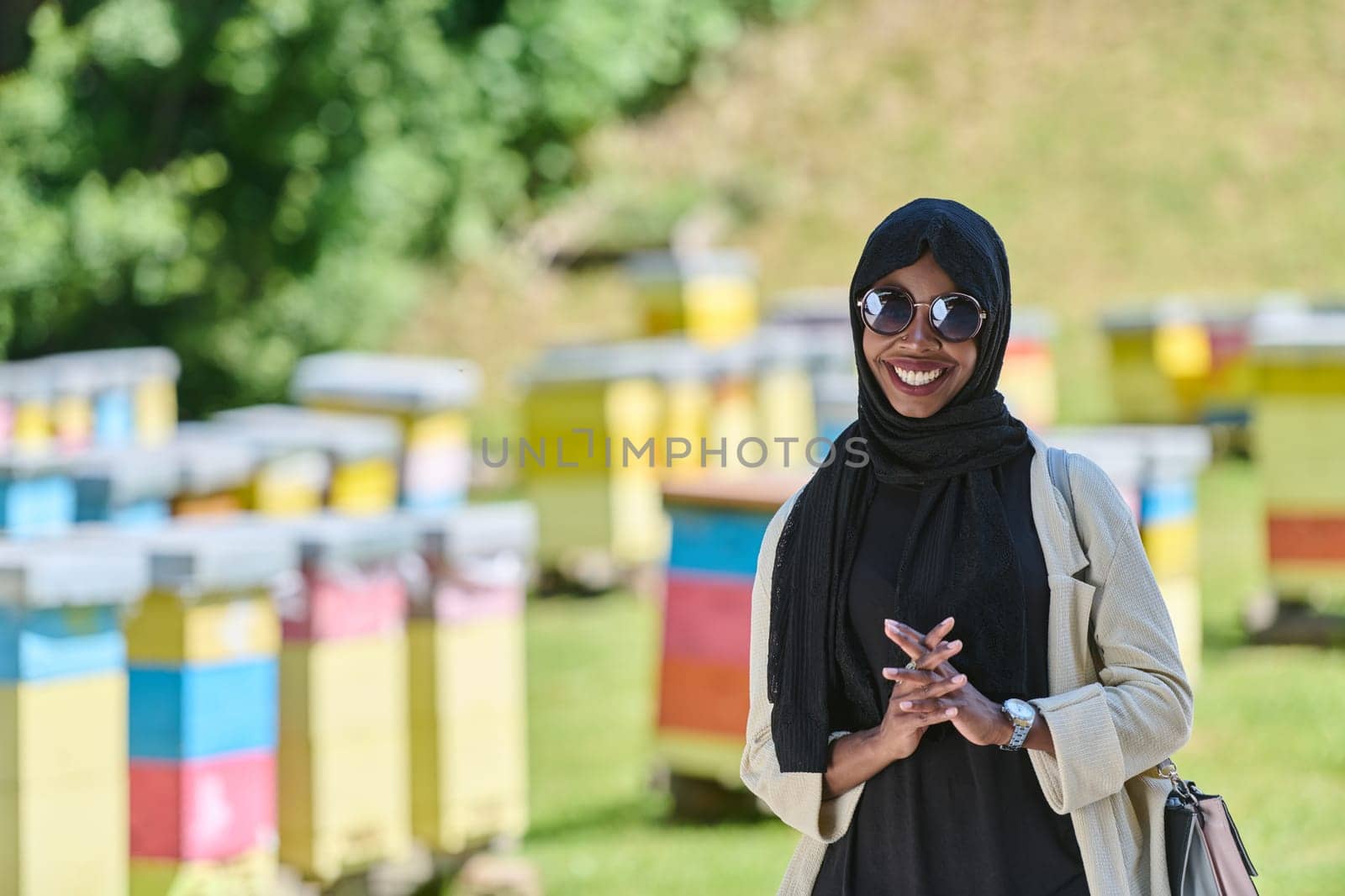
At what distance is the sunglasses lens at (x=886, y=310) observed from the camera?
2559 mm

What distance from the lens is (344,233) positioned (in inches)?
679

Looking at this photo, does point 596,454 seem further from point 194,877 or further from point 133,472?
point 194,877

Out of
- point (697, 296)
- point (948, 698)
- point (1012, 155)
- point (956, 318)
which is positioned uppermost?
point (1012, 155)

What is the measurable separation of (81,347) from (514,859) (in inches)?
513

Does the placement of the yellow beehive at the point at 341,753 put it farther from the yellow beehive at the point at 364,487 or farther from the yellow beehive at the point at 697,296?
the yellow beehive at the point at 697,296

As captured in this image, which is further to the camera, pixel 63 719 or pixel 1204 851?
pixel 63 719

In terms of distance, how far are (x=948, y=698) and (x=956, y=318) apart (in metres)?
0.50

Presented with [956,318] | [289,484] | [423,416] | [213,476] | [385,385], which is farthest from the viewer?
[385,385]

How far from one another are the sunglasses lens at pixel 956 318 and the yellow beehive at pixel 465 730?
3358 mm

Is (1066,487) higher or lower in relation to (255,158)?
lower

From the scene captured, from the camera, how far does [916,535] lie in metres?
2.55

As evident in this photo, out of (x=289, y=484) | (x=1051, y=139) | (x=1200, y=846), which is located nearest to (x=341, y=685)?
(x=289, y=484)

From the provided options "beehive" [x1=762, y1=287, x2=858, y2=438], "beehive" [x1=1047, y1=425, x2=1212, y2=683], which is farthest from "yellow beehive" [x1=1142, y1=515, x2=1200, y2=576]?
"beehive" [x1=762, y1=287, x2=858, y2=438]

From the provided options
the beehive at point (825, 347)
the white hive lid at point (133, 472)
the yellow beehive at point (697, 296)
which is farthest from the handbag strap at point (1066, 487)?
the yellow beehive at point (697, 296)
